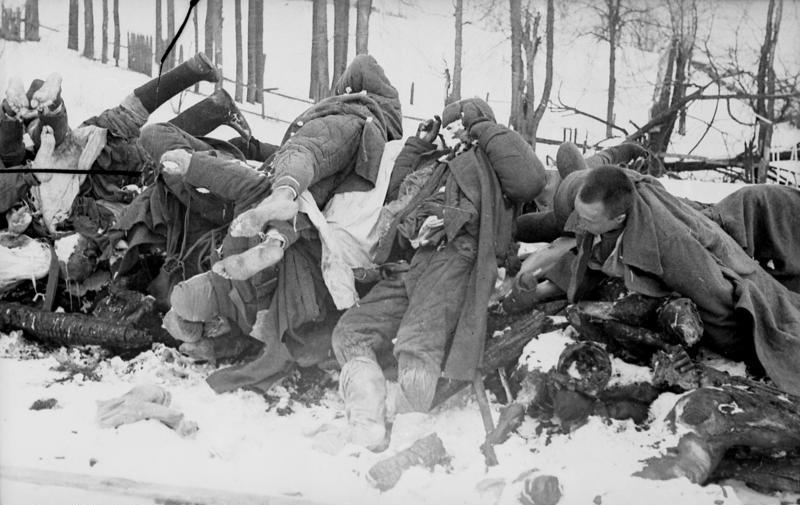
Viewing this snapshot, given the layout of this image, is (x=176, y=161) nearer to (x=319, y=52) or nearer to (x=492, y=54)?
(x=319, y=52)

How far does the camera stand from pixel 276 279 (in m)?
2.38

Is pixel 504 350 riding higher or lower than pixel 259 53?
lower

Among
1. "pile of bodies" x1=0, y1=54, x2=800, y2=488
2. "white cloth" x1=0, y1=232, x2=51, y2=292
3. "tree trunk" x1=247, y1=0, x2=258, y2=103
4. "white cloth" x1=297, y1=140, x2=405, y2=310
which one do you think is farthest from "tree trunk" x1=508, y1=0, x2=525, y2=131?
"white cloth" x1=0, y1=232, x2=51, y2=292

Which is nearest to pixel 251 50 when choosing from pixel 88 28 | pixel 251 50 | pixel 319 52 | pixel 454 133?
pixel 251 50

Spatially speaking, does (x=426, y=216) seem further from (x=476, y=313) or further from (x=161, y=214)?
(x=161, y=214)

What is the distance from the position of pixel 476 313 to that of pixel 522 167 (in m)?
0.49

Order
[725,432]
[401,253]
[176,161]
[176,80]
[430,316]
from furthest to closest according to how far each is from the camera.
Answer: [176,80], [176,161], [401,253], [430,316], [725,432]

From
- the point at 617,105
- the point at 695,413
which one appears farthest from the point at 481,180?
the point at 695,413

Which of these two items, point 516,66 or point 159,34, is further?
point 159,34

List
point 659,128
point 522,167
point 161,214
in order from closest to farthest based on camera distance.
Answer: point 522,167 < point 659,128 < point 161,214

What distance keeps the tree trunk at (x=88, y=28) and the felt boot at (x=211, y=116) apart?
414 millimetres

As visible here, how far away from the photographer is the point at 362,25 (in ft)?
8.69

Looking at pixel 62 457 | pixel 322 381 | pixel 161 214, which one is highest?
pixel 161 214

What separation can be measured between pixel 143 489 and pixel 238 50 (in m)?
1.66
